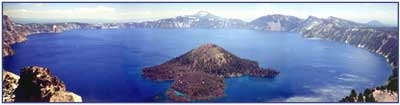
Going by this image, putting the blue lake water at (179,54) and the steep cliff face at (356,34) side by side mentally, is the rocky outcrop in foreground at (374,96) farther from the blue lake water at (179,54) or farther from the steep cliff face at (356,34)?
the steep cliff face at (356,34)

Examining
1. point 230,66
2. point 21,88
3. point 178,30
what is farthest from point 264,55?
point 21,88

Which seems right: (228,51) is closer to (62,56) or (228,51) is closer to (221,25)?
(221,25)

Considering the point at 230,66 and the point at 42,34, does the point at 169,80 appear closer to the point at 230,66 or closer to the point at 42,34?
the point at 230,66

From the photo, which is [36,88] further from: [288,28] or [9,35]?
[288,28]

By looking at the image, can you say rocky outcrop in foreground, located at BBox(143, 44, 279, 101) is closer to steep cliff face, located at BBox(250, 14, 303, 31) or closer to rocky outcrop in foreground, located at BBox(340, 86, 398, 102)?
steep cliff face, located at BBox(250, 14, 303, 31)

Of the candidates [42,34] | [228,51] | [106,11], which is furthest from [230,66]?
[42,34]

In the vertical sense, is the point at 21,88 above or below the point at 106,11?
below
